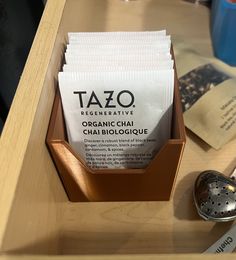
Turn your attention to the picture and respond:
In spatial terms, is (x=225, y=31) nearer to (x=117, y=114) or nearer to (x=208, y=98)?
(x=208, y=98)

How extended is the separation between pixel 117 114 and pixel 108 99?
2 centimetres

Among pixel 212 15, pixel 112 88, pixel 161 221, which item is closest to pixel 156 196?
pixel 161 221

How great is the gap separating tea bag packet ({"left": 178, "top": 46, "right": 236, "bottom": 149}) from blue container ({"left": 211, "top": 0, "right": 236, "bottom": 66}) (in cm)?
2

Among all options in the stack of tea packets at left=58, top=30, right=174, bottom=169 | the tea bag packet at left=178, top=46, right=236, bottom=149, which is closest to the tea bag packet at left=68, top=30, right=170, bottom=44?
the stack of tea packets at left=58, top=30, right=174, bottom=169

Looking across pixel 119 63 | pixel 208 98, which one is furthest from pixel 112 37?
pixel 208 98

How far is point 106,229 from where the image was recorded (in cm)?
50

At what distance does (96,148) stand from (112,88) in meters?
0.09

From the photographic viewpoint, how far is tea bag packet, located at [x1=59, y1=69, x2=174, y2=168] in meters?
0.44

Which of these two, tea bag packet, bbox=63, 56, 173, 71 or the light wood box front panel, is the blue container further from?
tea bag packet, bbox=63, 56, 173, 71

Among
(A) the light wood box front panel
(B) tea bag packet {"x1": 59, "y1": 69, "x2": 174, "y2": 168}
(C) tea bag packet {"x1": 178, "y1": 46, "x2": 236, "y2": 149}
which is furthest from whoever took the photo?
(C) tea bag packet {"x1": 178, "y1": 46, "x2": 236, "y2": 149}

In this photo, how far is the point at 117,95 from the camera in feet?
1.47

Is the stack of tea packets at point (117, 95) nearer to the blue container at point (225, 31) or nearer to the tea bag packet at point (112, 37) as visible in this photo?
the tea bag packet at point (112, 37)

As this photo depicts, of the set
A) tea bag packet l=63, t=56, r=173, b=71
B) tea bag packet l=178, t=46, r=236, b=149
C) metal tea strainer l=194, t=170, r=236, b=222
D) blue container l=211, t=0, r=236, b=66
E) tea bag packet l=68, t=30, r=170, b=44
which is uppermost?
tea bag packet l=68, t=30, r=170, b=44

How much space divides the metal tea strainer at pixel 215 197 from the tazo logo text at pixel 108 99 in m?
0.15
